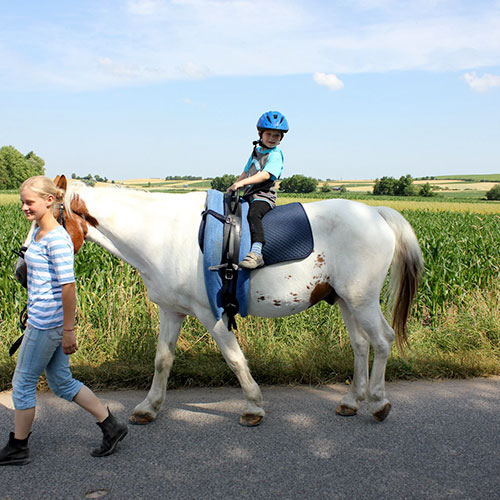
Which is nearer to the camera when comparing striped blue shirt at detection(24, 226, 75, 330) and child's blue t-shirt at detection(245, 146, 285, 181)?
striped blue shirt at detection(24, 226, 75, 330)

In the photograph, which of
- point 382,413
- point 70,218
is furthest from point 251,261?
point 382,413

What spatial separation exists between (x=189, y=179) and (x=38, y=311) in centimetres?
4583

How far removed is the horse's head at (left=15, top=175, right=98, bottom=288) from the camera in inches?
129

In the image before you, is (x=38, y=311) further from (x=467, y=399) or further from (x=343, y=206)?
(x=467, y=399)

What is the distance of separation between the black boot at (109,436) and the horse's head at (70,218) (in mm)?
1099

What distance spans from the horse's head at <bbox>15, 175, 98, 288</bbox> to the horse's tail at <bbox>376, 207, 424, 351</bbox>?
245 cm

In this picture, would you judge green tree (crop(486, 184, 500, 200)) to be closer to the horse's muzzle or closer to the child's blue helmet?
the child's blue helmet

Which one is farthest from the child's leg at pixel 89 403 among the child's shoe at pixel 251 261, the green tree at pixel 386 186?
the green tree at pixel 386 186

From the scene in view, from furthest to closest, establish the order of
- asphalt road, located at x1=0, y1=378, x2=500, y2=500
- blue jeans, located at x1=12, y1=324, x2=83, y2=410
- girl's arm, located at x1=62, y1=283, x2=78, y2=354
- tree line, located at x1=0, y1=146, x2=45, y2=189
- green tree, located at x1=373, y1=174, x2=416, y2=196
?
tree line, located at x1=0, y1=146, x2=45, y2=189, green tree, located at x1=373, y1=174, x2=416, y2=196, blue jeans, located at x1=12, y1=324, x2=83, y2=410, girl's arm, located at x1=62, y1=283, x2=78, y2=354, asphalt road, located at x1=0, y1=378, x2=500, y2=500

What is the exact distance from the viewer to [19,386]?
3.11 meters

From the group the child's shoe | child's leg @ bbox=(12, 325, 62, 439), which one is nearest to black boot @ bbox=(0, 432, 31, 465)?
child's leg @ bbox=(12, 325, 62, 439)

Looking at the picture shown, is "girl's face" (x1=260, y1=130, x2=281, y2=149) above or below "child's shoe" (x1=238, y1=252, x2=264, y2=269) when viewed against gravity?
above

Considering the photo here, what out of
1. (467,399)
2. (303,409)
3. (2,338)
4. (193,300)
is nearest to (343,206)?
(193,300)

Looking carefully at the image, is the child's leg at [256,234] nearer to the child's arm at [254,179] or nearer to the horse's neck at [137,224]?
the child's arm at [254,179]
